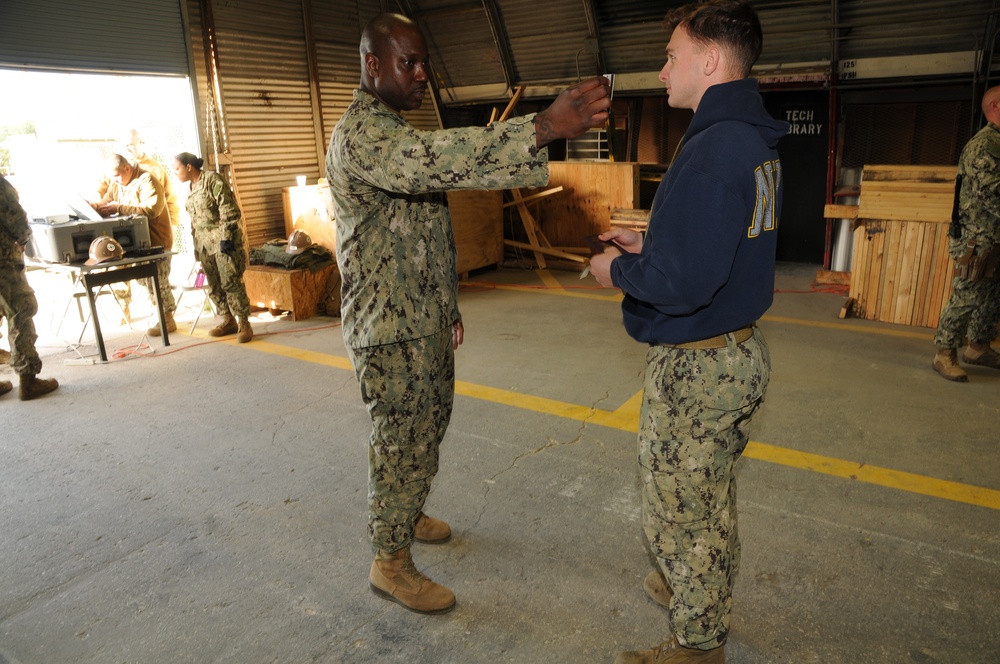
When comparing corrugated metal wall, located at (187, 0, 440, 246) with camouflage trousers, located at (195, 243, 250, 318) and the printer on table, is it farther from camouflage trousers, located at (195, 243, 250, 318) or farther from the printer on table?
the printer on table

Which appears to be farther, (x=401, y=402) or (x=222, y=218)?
(x=222, y=218)

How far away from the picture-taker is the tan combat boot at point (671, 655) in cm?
224

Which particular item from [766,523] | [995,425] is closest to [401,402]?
[766,523]

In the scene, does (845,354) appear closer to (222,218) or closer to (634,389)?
(634,389)

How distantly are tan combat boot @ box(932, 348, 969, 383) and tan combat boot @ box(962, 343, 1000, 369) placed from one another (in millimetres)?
392

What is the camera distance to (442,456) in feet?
13.4

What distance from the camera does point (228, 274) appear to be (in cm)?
675

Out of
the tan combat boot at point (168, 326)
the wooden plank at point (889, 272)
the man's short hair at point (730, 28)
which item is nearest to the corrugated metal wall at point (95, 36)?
the tan combat boot at point (168, 326)

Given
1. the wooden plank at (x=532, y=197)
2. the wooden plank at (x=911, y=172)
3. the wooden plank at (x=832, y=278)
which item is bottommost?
the wooden plank at (x=832, y=278)

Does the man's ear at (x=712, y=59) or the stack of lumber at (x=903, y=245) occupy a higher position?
the man's ear at (x=712, y=59)

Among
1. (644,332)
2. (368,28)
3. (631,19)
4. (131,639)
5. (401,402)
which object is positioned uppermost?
(631,19)

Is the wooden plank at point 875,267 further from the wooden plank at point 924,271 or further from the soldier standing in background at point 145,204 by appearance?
the soldier standing in background at point 145,204

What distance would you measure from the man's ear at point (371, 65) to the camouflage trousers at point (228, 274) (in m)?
4.85

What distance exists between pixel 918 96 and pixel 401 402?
7941 millimetres
